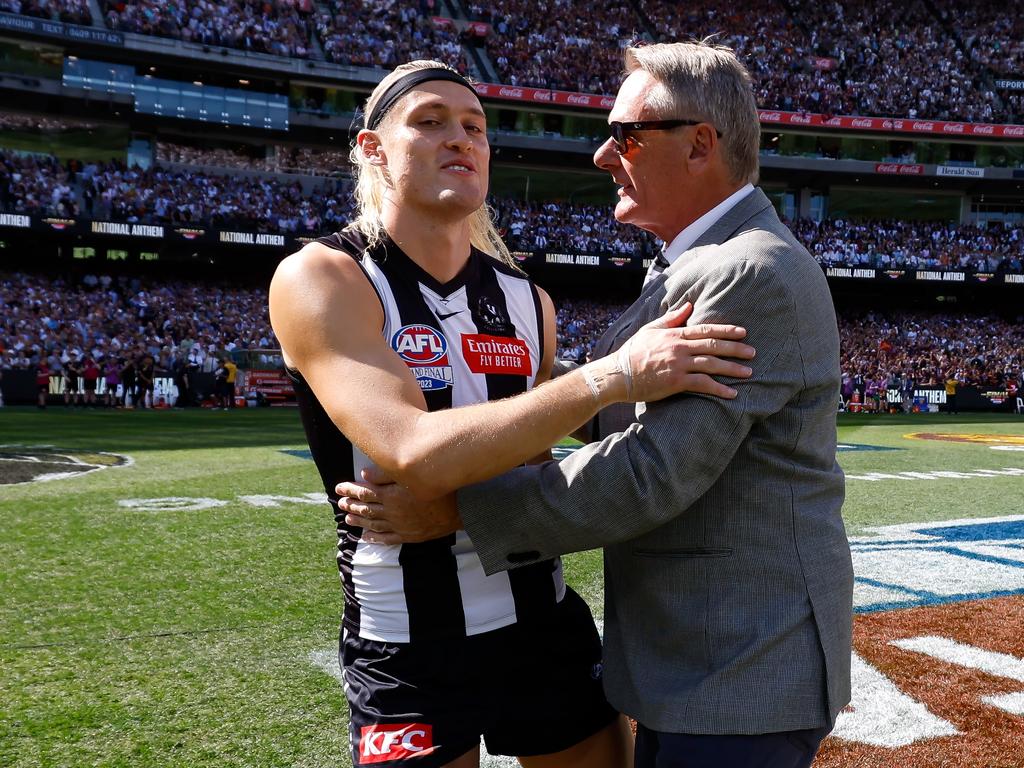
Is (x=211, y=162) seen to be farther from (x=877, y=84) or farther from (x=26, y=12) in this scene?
Answer: (x=877, y=84)

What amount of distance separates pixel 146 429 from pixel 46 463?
5.57 metres

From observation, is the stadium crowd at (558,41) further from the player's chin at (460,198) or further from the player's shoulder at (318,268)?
the player's shoulder at (318,268)

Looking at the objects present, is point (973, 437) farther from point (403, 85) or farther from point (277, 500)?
point (403, 85)

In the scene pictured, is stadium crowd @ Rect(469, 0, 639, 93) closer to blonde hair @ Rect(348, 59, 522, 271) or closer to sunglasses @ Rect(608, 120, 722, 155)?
blonde hair @ Rect(348, 59, 522, 271)

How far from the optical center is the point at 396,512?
5.79 ft

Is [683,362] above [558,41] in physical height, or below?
below

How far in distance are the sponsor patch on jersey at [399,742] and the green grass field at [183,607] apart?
1.40 m

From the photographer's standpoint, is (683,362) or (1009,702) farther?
(1009,702)

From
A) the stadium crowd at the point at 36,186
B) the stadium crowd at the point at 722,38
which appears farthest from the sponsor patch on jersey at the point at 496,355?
the stadium crowd at the point at 722,38

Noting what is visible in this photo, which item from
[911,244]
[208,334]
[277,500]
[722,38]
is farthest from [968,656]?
[911,244]

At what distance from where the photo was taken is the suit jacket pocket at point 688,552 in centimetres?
171

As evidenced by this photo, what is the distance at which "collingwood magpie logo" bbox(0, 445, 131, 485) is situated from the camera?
984 centimetres

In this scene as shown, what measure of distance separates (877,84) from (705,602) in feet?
161

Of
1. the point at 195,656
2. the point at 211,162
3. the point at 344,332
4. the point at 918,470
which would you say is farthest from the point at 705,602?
the point at 211,162
